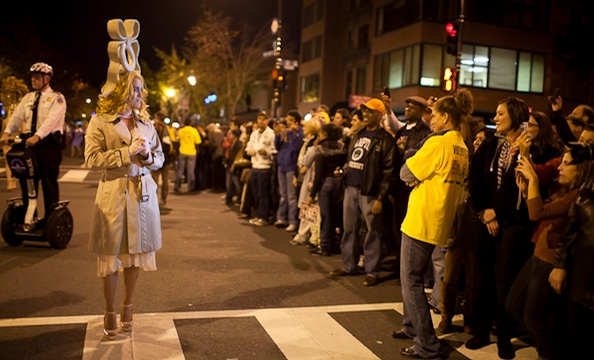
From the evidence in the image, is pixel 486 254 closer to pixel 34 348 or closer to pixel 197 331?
pixel 197 331

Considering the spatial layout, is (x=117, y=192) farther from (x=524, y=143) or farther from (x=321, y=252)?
(x=321, y=252)

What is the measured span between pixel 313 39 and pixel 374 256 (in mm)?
38665

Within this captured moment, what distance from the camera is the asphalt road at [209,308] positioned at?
5.06m

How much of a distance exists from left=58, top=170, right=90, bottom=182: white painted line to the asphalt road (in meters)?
9.05

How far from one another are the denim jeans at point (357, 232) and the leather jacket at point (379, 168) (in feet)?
0.62

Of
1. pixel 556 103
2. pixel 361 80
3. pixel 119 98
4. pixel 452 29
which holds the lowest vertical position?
pixel 119 98

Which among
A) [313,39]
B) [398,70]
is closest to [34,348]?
[398,70]

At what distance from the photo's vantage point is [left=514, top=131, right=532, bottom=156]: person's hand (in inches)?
190

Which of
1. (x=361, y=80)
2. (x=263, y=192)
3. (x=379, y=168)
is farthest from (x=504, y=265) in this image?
(x=361, y=80)

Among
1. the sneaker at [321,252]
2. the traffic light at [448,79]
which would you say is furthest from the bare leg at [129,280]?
the traffic light at [448,79]

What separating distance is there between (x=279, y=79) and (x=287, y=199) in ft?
35.0

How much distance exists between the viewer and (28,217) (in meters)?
8.37

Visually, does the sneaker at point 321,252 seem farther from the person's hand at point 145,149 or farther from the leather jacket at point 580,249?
the leather jacket at point 580,249

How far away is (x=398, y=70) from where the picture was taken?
32.8 m
